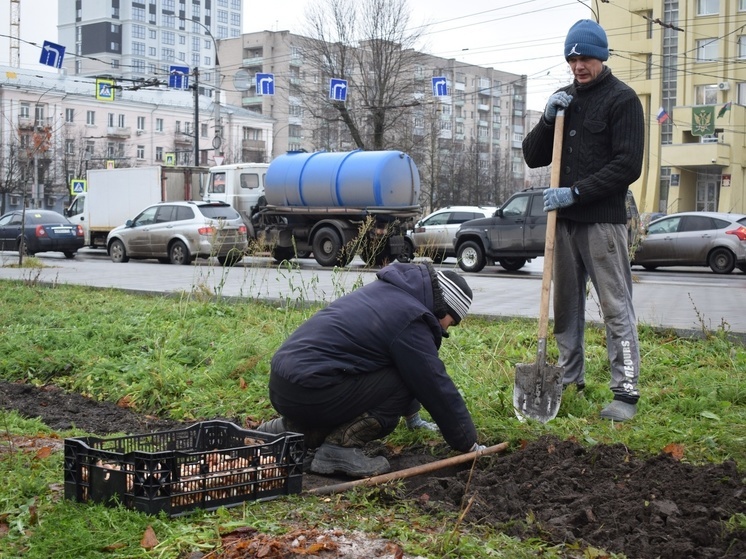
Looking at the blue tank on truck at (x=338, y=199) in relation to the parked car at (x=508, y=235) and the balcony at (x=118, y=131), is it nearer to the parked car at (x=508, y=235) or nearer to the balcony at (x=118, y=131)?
the parked car at (x=508, y=235)

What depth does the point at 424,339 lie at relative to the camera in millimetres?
4531

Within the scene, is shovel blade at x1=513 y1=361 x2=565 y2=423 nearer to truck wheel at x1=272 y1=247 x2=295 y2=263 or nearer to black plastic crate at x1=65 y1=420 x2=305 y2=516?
black plastic crate at x1=65 y1=420 x2=305 y2=516

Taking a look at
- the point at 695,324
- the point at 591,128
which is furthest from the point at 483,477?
the point at 695,324

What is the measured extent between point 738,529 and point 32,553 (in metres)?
2.67

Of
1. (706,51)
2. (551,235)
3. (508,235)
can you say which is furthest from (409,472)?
(706,51)

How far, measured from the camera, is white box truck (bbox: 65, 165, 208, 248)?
32.5 meters

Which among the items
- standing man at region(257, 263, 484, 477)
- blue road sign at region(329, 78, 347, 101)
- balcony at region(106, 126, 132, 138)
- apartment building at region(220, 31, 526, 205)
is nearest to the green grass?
standing man at region(257, 263, 484, 477)

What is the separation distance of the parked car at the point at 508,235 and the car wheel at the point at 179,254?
751cm

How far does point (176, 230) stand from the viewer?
86.1 feet

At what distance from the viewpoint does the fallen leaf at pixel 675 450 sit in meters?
4.79

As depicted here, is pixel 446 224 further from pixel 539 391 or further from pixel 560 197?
pixel 539 391

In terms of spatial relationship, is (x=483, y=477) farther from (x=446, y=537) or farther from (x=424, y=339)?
(x=446, y=537)

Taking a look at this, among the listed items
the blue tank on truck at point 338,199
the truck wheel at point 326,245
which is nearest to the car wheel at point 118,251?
the blue tank on truck at point 338,199

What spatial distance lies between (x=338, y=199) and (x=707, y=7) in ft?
113
